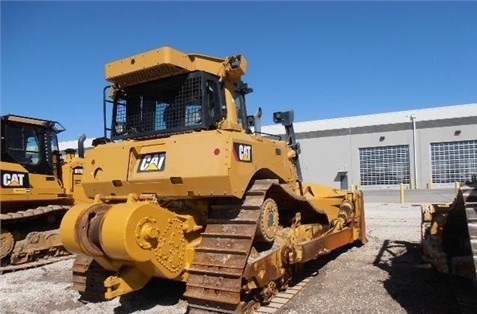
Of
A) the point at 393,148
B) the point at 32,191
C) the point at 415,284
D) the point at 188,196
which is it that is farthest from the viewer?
the point at 393,148

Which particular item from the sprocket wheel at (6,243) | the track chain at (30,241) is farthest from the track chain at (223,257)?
the sprocket wheel at (6,243)

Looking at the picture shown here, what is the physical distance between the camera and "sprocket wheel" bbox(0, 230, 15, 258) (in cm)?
912

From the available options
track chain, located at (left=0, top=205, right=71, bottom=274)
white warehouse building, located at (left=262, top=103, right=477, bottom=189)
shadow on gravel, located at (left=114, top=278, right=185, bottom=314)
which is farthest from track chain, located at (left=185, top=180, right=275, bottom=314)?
white warehouse building, located at (left=262, top=103, right=477, bottom=189)

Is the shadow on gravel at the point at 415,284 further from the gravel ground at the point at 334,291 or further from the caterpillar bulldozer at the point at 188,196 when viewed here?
the caterpillar bulldozer at the point at 188,196

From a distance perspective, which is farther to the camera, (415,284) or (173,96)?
(415,284)

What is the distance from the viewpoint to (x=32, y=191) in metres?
9.81

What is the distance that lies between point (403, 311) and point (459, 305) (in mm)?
586

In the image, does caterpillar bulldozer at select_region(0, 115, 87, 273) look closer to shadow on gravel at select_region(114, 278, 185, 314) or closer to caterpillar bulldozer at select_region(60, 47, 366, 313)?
caterpillar bulldozer at select_region(60, 47, 366, 313)

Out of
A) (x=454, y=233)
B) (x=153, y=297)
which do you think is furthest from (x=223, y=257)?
(x=454, y=233)

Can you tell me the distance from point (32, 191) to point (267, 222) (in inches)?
263

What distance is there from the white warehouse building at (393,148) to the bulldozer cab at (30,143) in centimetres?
2207

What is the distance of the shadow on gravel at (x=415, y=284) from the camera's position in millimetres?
5195

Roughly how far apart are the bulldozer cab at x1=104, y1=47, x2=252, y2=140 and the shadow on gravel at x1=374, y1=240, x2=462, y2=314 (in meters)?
2.99

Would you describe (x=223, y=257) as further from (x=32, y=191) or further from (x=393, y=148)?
(x=393, y=148)
